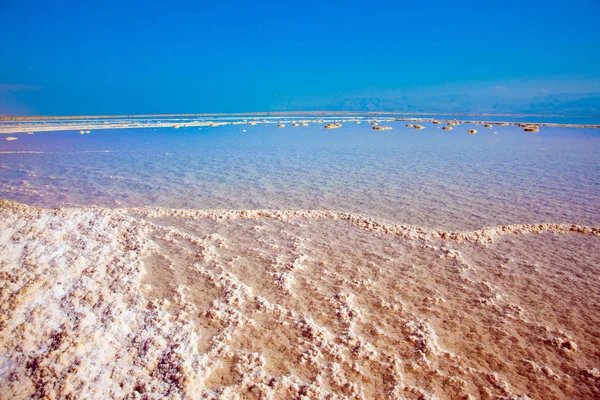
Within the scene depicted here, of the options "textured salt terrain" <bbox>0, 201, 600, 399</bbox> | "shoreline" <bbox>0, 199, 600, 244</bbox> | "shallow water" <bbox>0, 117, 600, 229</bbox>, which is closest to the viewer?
"textured salt terrain" <bbox>0, 201, 600, 399</bbox>

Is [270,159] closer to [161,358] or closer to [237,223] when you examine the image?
[237,223]

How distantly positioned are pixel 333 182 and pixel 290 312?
25.3 ft

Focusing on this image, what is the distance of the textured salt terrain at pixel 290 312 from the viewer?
324 cm

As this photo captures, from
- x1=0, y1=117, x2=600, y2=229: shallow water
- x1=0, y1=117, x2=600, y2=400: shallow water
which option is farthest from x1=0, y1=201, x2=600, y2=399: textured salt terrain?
x1=0, y1=117, x2=600, y2=229: shallow water

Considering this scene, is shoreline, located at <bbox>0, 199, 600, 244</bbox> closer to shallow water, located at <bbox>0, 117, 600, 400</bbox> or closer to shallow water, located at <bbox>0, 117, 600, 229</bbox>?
shallow water, located at <bbox>0, 117, 600, 400</bbox>

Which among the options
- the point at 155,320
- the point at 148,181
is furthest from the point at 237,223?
the point at 148,181

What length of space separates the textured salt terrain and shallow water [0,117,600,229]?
183 cm

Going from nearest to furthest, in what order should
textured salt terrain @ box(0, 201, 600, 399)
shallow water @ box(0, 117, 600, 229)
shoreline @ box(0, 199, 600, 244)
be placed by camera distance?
textured salt terrain @ box(0, 201, 600, 399) < shoreline @ box(0, 199, 600, 244) < shallow water @ box(0, 117, 600, 229)

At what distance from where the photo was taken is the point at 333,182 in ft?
Answer: 38.4

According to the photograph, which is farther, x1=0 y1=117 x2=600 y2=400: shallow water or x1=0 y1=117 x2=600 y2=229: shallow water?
x1=0 y1=117 x2=600 y2=229: shallow water

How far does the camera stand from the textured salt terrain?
3238mm

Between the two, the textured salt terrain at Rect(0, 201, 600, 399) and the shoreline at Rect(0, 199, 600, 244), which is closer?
the textured salt terrain at Rect(0, 201, 600, 399)

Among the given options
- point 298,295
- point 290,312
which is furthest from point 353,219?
point 290,312

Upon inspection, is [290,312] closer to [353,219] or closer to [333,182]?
[353,219]
